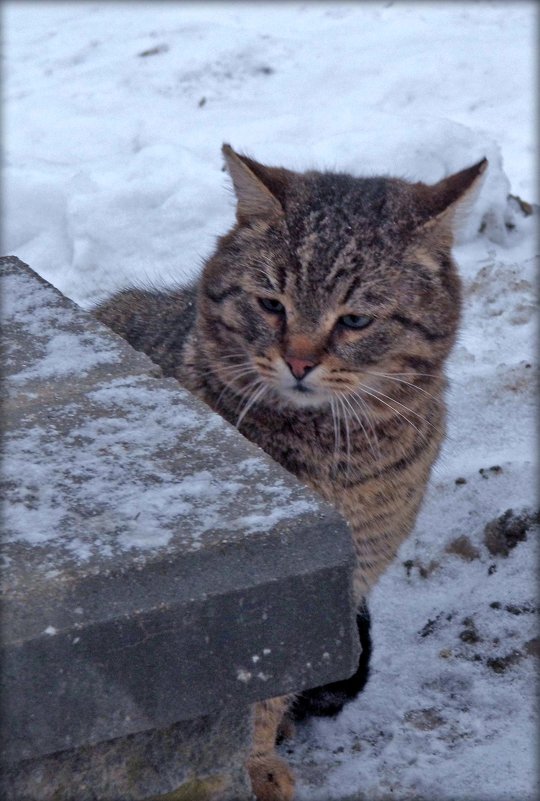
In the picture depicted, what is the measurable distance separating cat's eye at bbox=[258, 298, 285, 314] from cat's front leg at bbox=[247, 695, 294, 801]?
86 centimetres

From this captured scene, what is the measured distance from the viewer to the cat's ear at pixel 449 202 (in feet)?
8.15

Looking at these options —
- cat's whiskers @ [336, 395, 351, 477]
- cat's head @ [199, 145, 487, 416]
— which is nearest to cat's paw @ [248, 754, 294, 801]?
cat's whiskers @ [336, 395, 351, 477]

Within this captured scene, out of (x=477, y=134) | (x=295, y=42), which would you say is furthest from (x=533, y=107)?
(x=295, y=42)

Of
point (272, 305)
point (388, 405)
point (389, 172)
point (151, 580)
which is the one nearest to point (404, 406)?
point (388, 405)

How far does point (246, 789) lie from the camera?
172cm

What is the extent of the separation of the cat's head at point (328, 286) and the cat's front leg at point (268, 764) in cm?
70

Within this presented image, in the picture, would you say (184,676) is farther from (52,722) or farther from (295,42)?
(295,42)

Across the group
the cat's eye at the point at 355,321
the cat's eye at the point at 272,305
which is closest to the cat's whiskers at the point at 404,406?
the cat's eye at the point at 355,321

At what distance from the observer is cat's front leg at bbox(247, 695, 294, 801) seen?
2.36 m

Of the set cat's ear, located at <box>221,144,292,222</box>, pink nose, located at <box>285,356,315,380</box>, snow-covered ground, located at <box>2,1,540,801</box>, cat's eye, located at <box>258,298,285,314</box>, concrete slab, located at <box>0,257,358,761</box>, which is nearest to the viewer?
concrete slab, located at <box>0,257,358,761</box>

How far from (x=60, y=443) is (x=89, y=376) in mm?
271

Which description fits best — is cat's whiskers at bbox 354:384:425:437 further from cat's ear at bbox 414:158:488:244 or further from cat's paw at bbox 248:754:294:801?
cat's paw at bbox 248:754:294:801

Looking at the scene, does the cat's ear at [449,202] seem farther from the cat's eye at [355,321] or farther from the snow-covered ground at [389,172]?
the snow-covered ground at [389,172]

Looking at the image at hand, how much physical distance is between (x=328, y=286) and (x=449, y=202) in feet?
1.28
